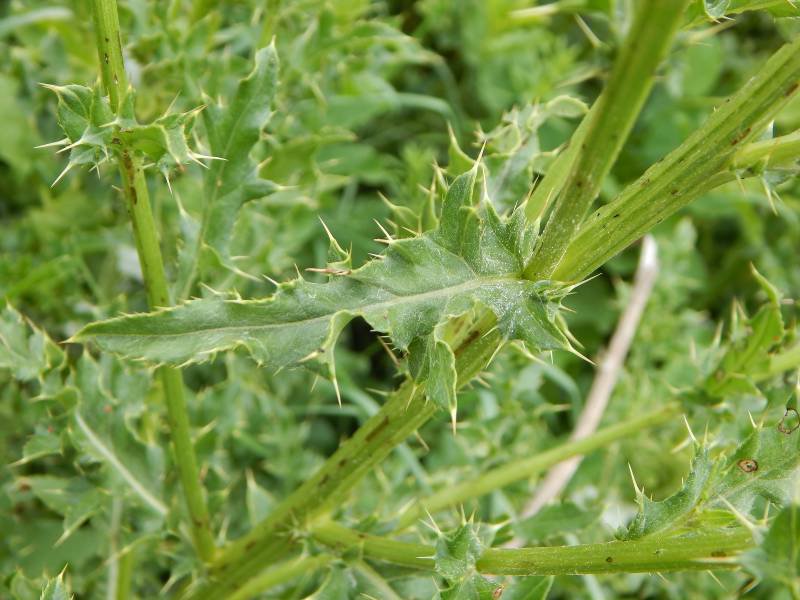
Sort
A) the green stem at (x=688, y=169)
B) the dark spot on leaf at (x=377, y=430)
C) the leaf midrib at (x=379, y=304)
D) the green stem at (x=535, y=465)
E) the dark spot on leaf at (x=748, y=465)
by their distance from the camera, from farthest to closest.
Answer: the green stem at (x=535, y=465), the dark spot on leaf at (x=377, y=430), the dark spot on leaf at (x=748, y=465), the leaf midrib at (x=379, y=304), the green stem at (x=688, y=169)

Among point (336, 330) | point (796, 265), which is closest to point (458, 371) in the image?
point (336, 330)

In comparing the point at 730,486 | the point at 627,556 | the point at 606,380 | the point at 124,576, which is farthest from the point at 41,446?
the point at 606,380

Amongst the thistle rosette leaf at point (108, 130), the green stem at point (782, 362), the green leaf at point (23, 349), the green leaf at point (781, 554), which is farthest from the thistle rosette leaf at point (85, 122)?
the green stem at point (782, 362)

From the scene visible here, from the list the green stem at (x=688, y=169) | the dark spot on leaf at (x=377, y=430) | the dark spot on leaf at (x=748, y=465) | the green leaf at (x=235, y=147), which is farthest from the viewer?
the green leaf at (x=235, y=147)

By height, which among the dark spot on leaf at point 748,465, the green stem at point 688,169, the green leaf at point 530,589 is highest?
the green stem at point 688,169

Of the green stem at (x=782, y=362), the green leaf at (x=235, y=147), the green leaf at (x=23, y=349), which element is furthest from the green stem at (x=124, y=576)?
the green stem at (x=782, y=362)

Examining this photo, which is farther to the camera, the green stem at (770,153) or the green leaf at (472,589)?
the green leaf at (472,589)

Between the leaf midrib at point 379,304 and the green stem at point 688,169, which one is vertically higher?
the green stem at point 688,169

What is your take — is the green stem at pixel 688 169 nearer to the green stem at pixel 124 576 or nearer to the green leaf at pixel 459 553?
the green leaf at pixel 459 553

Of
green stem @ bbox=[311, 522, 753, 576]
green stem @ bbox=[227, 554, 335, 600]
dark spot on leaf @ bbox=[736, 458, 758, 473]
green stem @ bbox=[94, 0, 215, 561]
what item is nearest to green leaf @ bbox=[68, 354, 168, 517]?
green stem @ bbox=[94, 0, 215, 561]
